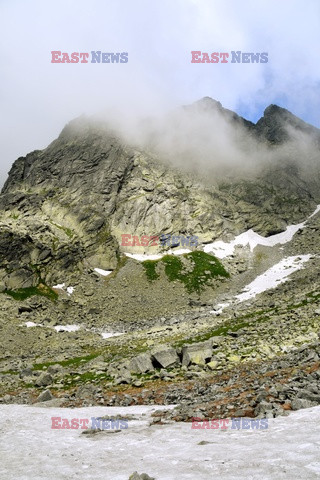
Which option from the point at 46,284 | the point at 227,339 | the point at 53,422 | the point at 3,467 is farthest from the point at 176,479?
the point at 46,284

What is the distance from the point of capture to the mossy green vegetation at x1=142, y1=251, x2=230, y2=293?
330 feet

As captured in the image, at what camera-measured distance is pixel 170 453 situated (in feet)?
35.0

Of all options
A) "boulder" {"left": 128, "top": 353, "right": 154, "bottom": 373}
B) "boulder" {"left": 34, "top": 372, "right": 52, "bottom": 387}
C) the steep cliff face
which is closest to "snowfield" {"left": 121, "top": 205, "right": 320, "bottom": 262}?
the steep cliff face

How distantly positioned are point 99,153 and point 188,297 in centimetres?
7898

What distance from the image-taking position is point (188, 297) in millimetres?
92375

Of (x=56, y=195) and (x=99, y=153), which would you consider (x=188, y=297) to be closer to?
(x=56, y=195)

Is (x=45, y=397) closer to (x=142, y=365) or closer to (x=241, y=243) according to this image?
(x=142, y=365)

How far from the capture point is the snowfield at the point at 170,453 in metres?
7.98

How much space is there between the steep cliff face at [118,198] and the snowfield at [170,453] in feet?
289

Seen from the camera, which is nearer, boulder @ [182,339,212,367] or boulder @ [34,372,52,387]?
boulder @ [182,339,212,367]

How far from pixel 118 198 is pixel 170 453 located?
122 meters

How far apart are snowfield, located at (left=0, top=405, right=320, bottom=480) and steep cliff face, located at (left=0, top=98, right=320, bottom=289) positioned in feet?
289
